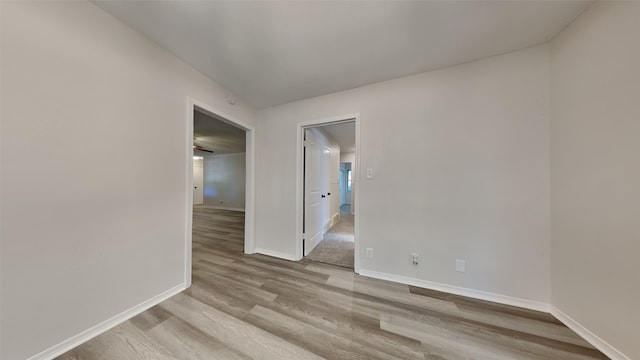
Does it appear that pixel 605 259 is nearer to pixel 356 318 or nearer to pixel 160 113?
pixel 356 318

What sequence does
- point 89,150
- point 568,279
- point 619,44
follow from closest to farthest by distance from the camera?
point 619,44 < point 89,150 < point 568,279

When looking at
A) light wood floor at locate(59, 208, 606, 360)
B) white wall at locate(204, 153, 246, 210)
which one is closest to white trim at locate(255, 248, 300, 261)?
light wood floor at locate(59, 208, 606, 360)

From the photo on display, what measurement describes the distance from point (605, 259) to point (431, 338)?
1.27 meters

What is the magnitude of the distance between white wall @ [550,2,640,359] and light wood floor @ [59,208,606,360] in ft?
1.12

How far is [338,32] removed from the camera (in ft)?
4.99

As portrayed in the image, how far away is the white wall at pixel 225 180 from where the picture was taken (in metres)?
7.53

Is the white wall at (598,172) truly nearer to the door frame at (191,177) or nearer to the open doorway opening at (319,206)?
the open doorway opening at (319,206)

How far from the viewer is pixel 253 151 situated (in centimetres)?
293

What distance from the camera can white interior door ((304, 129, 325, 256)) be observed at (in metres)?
2.83

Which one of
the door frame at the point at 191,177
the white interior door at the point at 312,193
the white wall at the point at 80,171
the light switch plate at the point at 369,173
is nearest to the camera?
the white wall at the point at 80,171

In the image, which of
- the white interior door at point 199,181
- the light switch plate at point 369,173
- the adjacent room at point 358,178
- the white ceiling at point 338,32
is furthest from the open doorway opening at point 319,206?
the white interior door at point 199,181

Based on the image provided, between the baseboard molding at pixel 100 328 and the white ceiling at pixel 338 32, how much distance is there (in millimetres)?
2348

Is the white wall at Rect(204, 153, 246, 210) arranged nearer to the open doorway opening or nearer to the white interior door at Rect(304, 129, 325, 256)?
the open doorway opening

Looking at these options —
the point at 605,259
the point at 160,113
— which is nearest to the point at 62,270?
the point at 160,113
